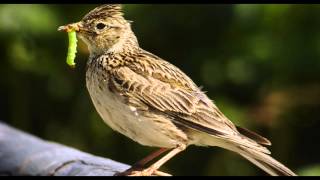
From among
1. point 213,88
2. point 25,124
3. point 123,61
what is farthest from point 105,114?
point 25,124

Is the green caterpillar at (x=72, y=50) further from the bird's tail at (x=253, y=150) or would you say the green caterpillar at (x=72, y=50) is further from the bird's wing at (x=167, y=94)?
the bird's tail at (x=253, y=150)

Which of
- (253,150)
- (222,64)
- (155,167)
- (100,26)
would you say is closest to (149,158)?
(155,167)

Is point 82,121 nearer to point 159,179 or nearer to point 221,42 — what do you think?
point 221,42

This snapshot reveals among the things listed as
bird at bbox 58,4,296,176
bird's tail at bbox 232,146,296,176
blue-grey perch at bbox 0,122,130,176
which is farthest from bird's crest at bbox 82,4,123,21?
bird's tail at bbox 232,146,296,176

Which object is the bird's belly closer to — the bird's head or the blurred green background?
the bird's head

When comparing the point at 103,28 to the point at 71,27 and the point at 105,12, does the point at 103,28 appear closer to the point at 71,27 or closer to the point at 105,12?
the point at 105,12

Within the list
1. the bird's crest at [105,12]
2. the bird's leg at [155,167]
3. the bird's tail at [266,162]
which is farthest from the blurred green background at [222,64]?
the bird's leg at [155,167]
